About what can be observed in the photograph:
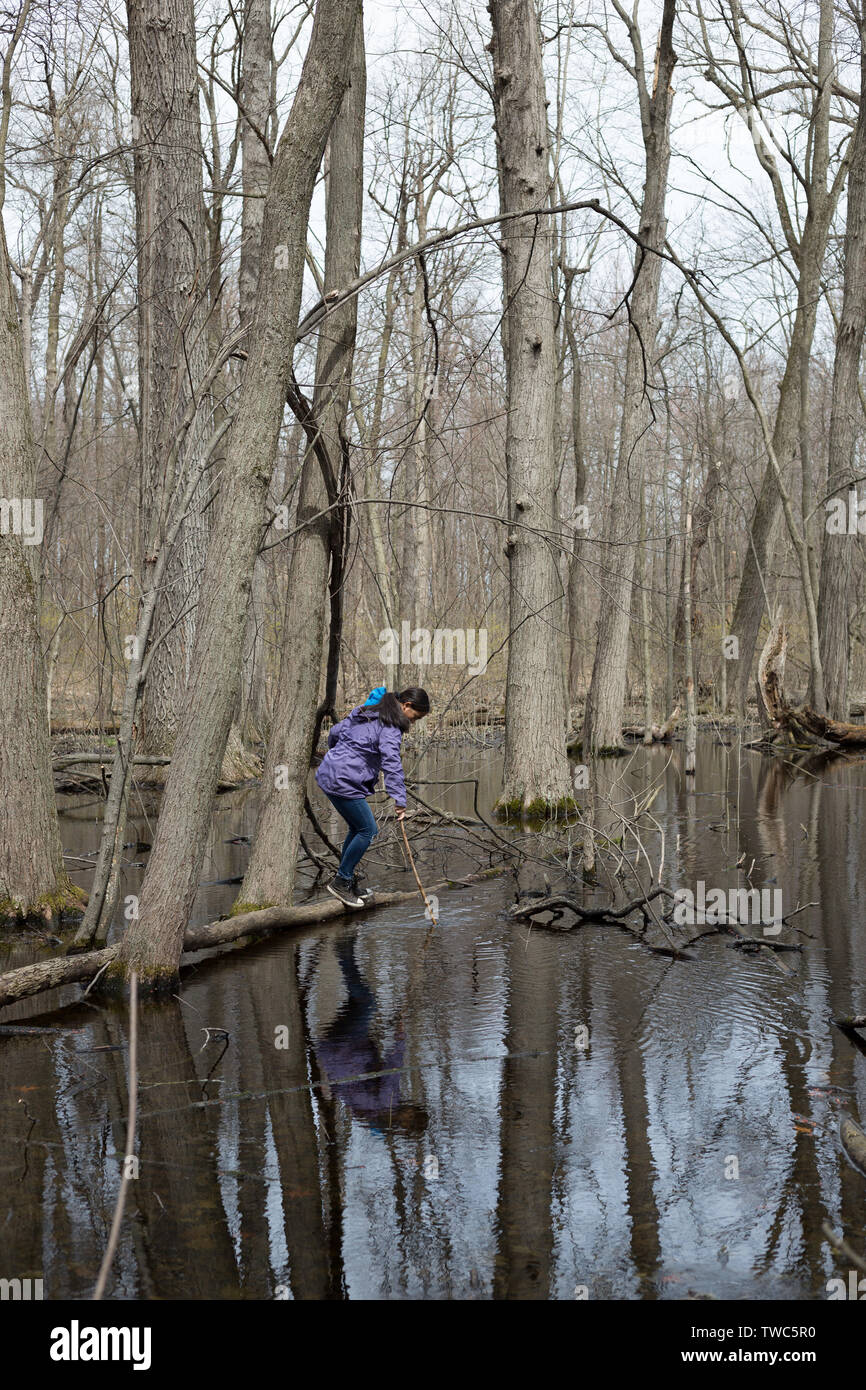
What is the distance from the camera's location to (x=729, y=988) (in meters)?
6.24

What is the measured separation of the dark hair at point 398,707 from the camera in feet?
26.2

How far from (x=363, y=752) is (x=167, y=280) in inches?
210

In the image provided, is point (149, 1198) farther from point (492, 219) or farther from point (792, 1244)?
point (492, 219)

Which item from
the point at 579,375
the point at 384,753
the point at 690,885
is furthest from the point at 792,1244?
the point at 579,375

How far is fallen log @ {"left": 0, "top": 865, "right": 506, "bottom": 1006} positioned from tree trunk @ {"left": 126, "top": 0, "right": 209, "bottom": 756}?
1399 millimetres

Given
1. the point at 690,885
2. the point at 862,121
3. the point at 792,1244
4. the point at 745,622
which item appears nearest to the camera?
the point at 792,1244

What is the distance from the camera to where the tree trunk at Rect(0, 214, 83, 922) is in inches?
296

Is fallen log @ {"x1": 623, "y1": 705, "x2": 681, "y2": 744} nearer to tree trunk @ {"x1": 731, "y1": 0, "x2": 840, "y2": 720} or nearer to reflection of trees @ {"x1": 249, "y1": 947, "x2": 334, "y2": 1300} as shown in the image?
tree trunk @ {"x1": 731, "y1": 0, "x2": 840, "y2": 720}

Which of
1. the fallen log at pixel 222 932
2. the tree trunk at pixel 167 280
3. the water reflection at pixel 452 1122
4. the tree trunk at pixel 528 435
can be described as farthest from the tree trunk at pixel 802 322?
the water reflection at pixel 452 1122

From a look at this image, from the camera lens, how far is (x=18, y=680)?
7594 millimetres

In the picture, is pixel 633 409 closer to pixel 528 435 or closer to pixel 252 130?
pixel 528 435

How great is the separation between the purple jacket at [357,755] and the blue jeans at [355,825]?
0.05m

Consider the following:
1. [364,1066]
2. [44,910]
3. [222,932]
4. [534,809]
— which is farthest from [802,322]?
[364,1066]
